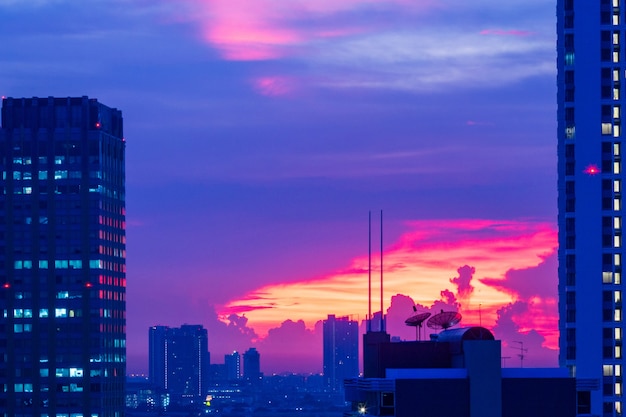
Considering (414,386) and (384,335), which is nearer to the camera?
(414,386)

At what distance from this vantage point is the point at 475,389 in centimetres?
16500

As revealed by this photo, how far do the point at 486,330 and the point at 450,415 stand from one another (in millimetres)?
9314

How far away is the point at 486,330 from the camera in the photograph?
549 feet

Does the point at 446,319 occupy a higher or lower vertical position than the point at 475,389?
higher

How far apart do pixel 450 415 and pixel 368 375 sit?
54.1ft

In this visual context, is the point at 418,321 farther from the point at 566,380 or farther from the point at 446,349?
the point at 566,380

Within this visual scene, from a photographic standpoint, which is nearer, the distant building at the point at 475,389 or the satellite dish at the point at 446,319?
the distant building at the point at 475,389

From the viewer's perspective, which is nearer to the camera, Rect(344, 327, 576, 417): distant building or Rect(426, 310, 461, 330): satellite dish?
Rect(344, 327, 576, 417): distant building

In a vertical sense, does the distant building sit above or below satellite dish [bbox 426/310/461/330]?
below

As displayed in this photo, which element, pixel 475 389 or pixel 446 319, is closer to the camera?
pixel 475 389

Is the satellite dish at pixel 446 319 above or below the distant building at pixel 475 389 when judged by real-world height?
above

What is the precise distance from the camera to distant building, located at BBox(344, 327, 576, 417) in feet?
542

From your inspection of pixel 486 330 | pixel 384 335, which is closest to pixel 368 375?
pixel 384 335

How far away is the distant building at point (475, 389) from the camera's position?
542 feet
